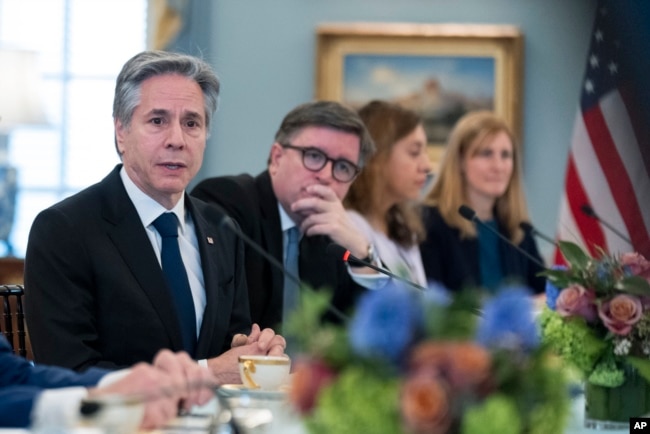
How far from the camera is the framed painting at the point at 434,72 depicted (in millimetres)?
6660

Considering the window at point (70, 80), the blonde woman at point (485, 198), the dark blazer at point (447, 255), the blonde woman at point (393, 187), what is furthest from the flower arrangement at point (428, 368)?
the window at point (70, 80)

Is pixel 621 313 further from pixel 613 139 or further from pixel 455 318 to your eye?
pixel 613 139

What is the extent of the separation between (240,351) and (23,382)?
0.73 m

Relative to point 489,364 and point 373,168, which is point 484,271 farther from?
point 489,364

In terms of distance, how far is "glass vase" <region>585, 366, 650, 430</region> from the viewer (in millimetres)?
2303

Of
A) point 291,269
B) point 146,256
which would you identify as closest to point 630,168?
point 291,269

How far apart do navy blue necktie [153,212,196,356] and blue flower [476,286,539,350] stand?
5.12ft

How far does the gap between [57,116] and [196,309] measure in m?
4.85

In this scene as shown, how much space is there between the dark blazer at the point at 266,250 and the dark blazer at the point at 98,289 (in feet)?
2.32

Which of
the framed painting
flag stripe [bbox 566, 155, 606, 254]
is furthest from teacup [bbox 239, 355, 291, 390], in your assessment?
A: the framed painting

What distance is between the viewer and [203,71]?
303 cm

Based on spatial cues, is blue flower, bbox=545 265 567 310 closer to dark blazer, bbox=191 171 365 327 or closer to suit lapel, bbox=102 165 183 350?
suit lapel, bbox=102 165 183 350

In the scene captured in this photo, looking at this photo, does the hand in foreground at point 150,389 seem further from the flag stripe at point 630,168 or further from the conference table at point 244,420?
the flag stripe at point 630,168

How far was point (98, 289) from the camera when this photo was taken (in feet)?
8.79
